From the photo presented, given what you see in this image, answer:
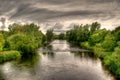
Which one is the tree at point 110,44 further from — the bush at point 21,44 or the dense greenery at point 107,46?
the bush at point 21,44

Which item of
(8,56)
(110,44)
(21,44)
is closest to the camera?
(8,56)

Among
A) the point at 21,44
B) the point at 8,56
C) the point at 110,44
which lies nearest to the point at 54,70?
the point at 8,56

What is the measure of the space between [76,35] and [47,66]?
106 metres

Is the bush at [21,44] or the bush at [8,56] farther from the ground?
the bush at [21,44]

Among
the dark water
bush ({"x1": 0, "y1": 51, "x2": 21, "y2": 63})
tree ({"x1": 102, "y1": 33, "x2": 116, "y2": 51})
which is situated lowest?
the dark water

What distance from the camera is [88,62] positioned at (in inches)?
3391

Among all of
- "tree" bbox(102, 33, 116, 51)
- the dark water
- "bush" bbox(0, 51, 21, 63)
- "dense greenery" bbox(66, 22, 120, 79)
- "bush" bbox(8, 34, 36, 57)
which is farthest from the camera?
"bush" bbox(8, 34, 36, 57)

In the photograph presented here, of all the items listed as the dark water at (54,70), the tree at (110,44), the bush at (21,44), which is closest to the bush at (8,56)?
the dark water at (54,70)

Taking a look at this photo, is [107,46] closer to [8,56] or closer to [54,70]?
[54,70]

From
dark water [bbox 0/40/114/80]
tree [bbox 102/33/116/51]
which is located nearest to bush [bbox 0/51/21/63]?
dark water [bbox 0/40/114/80]

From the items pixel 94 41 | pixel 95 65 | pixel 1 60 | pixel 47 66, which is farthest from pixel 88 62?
pixel 94 41

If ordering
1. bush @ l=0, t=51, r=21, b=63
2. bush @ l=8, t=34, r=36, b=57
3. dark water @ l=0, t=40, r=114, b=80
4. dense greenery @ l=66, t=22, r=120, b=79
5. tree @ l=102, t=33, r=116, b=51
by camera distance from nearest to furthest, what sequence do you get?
dark water @ l=0, t=40, r=114, b=80
dense greenery @ l=66, t=22, r=120, b=79
bush @ l=0, t=51, r=21, b=63
tree @ l=102, t=33, r=116, b=51
bush @ l=8, t=34, r=36, b=57

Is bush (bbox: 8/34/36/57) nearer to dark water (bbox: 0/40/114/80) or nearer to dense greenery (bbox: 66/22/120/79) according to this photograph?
dark water (bbox: 0/40/114/80)

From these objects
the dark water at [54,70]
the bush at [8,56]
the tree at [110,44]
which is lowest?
the dark water at [54,70]
